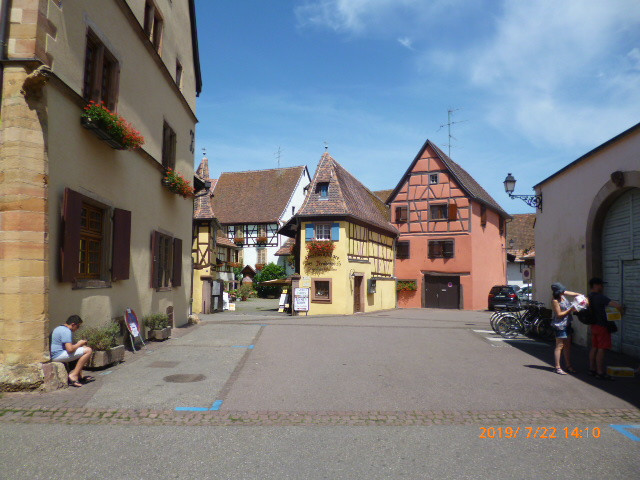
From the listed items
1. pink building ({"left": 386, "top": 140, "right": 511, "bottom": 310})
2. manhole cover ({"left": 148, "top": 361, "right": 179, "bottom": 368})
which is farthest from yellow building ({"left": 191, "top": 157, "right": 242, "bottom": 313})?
manhole cover ({"left": 148, "top": 361, "right": 179, "bottom": 368})

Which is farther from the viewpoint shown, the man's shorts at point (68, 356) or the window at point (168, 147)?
the window at point (168, 147)

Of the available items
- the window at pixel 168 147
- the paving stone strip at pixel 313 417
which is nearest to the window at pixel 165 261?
the window at pixel 168 147

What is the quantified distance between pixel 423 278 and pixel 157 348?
24371mm

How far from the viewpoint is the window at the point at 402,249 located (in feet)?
112

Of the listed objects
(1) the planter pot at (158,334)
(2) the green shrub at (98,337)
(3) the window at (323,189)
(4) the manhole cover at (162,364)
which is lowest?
(4) the manhole cover at (162,364)

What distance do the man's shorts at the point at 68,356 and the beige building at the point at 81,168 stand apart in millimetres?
222

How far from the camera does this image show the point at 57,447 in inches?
194

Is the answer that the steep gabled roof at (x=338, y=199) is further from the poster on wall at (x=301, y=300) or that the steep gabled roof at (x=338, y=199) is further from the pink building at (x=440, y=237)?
the poster on wall at (x=301, y=300)

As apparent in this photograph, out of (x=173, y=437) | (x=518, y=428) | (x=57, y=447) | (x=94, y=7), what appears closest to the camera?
(x=57, y=447)

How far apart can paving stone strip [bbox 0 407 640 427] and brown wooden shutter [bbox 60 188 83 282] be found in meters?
2.43

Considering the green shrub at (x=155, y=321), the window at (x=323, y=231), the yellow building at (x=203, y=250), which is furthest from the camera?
the window at (x=323, y=231)

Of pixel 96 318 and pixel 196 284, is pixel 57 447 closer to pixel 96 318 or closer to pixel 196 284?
pixel 96 318

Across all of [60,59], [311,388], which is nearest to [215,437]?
[311,388]

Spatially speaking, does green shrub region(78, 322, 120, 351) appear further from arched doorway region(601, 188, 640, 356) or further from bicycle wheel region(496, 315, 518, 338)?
bicycle wheel region(496, 315, 518, 338)
